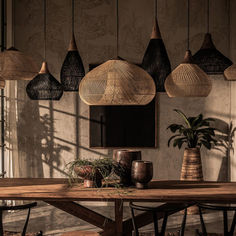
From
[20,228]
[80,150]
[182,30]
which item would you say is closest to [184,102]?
[182,30]

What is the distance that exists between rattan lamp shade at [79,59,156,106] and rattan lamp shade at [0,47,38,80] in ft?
2.03

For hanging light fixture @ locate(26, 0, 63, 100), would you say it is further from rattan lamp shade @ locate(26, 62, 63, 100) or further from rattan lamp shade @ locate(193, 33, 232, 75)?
rattan lamp shade @ locate(193, 33, 232, 75)

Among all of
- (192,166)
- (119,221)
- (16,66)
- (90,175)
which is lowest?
(119,221)

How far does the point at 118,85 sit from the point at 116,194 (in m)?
0.93

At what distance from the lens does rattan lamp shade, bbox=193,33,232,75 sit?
13.7ft

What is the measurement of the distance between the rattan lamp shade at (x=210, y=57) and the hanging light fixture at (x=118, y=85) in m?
0.95

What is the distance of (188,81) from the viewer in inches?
150

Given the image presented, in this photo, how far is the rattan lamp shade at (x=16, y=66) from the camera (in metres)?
3.76

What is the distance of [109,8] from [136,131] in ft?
7.40

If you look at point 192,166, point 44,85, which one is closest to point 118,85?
point 44,85

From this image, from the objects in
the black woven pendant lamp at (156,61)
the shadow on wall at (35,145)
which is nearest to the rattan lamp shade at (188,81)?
the black woven pendant lamp at (156,61)

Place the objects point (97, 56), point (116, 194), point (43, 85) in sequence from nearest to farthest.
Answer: point (116, 194) → point (43, 85) → point (97, 56)

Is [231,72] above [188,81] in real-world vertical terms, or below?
above

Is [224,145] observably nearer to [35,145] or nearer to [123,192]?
[35,145]
